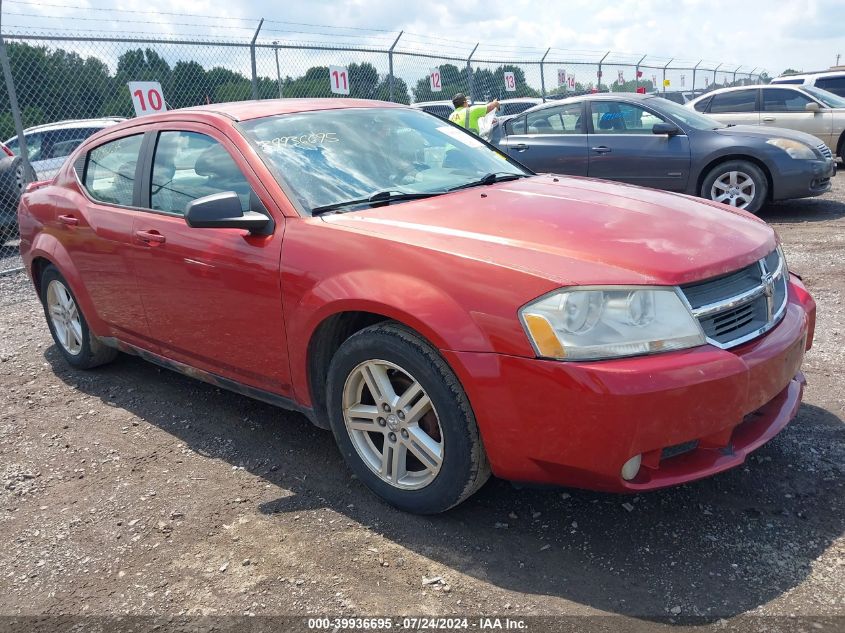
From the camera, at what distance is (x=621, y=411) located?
7.63 feet

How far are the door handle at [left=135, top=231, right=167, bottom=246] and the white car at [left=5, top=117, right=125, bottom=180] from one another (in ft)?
25.3

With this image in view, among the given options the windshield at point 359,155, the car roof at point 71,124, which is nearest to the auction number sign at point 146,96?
the car roof at point 71,124

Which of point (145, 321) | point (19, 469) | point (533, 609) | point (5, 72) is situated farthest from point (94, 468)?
point (5, 72)

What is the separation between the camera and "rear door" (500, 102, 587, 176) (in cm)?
950

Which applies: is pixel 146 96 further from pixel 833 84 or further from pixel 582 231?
pixel 833 84

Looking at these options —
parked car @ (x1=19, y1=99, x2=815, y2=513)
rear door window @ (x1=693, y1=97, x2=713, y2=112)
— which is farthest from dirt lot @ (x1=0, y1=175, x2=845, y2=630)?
rear door window @ (x1=693, y1=97, x2=713, y2=112)

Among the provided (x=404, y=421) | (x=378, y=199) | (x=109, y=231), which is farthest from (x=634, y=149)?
(x=404, y=421)

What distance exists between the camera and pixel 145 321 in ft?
13.3

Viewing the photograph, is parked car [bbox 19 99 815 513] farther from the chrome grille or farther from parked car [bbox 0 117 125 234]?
parked car [bbox 0 117 125 234]

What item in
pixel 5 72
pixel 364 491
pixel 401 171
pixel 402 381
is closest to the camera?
pixel 402 381

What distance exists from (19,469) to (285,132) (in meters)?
2.20

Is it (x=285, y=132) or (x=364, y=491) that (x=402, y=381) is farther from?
(x=285, y=132)

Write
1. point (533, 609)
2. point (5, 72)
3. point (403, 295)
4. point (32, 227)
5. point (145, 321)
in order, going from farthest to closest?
point (5, 72)
point (32, 227)
point (145, 321)
point (403, 295)
point (533, 609)

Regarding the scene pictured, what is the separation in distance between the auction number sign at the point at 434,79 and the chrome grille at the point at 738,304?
1258cm
